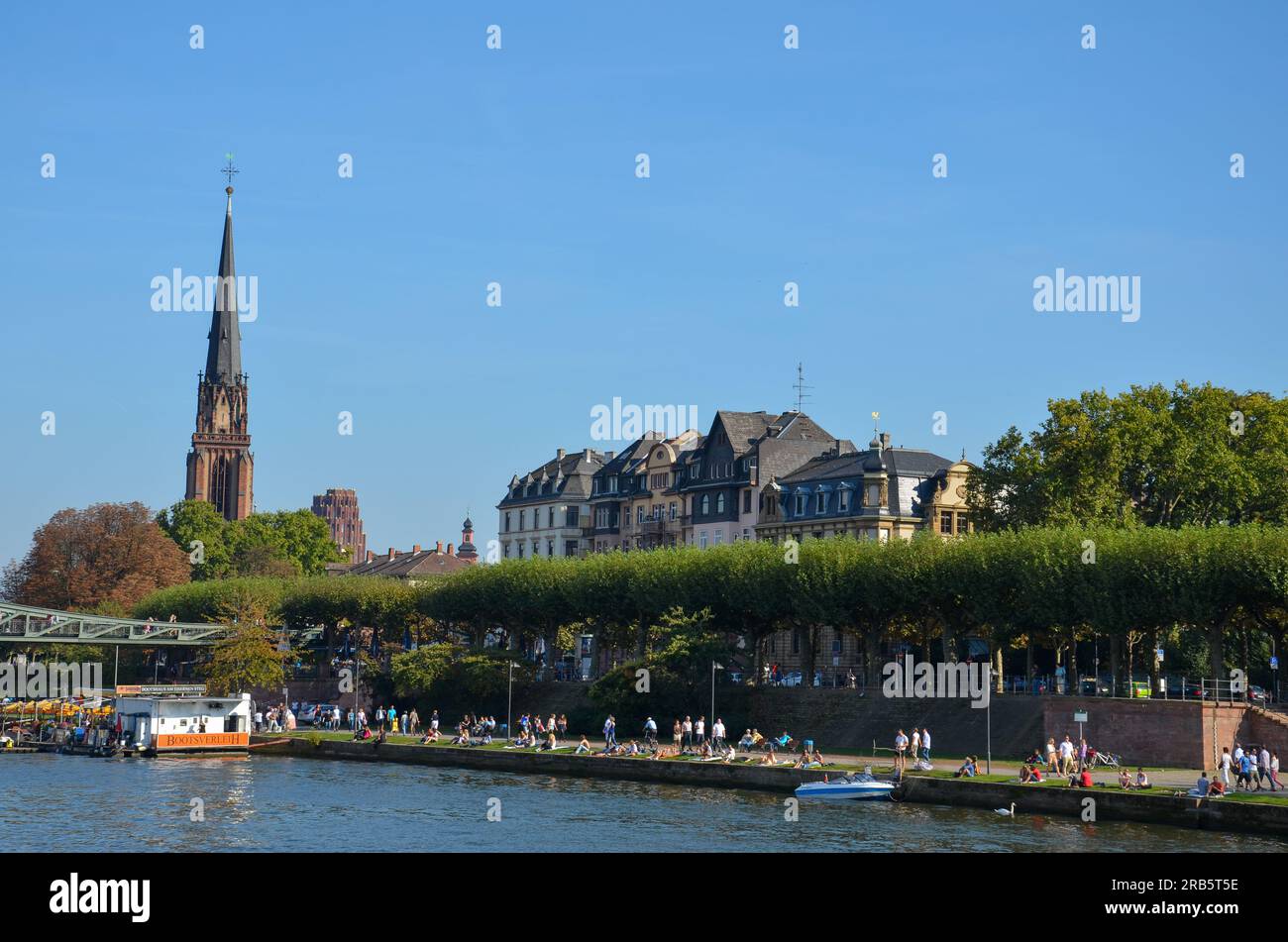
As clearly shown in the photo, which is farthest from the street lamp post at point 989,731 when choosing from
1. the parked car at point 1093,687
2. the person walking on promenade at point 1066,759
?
the parked car at point 1093,687

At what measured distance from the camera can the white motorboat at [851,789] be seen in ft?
216

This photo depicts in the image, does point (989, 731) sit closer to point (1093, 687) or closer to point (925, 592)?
point (1093, 687)

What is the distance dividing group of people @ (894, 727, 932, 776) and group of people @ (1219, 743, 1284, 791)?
11.4 metres

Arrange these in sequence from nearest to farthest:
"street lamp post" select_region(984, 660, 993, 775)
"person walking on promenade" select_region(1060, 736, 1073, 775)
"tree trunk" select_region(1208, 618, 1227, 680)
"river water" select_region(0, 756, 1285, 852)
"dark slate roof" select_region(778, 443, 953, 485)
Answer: "river water" select_region(0, 756, 1285, 852) < "person walking on promenade" select_region(1060, 736, 1073, 775) < "street lamp post" select_region(984, 660, 993, 775) < "tree trunk" select_region(1208, 618, 1227, 680) < "dark slate roof" select_region(778, 443, 953, 485)

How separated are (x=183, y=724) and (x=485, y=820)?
39554 mm

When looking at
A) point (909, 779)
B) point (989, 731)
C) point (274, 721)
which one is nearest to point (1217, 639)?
point (989, 731)

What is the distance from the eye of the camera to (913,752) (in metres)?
72.9

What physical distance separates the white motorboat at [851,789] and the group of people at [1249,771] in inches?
474

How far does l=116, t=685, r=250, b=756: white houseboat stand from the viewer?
94.7 m

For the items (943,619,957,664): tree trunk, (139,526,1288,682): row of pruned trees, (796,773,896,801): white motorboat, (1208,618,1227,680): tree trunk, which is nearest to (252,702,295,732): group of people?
(139,526,1288,682): row of pruned trees

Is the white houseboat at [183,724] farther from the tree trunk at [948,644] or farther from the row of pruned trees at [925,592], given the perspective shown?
the tree trunk at [948,644]

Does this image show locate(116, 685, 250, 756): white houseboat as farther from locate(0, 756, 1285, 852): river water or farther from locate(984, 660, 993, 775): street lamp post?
locate(984, 660, 993, 775): street lamp post
